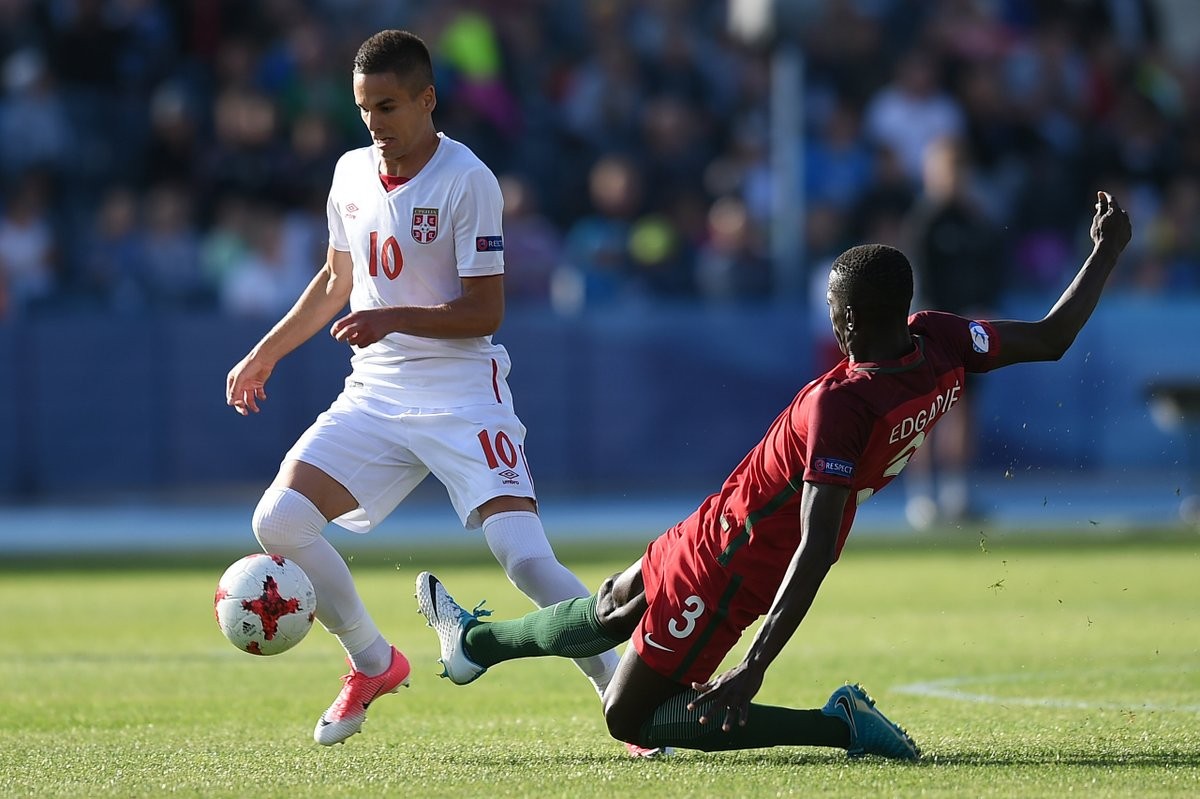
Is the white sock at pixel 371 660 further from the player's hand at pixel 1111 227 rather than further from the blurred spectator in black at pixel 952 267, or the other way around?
the blurred spectator in black at pixel 952 267

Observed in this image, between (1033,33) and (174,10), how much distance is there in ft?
31.7

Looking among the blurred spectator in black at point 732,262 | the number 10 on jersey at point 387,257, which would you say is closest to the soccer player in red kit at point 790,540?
the number 10 on jersey at point 387,257

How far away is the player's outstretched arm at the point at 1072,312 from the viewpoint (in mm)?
5605

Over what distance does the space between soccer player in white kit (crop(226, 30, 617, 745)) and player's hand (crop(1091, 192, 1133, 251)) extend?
1.91m

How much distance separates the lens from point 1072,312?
5715mm

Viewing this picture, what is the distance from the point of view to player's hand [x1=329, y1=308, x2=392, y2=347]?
5.77 m

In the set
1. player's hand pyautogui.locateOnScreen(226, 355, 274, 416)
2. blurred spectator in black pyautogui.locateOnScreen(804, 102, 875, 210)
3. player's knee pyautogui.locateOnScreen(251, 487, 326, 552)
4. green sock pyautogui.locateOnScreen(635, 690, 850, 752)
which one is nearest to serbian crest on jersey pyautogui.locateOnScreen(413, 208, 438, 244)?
player's hand pyautogui.locateOnScreen(226, 355, 274, 416)

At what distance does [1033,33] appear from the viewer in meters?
21.6

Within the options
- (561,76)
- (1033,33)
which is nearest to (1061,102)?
(1033,33)

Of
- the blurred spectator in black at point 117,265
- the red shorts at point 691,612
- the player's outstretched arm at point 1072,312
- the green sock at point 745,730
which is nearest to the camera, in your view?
the red shorts at point 691,612

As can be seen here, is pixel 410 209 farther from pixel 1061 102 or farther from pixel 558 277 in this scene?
pixel 1061 102

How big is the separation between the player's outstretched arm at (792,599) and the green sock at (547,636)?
70 centimetres

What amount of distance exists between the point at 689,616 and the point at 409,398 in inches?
54.9

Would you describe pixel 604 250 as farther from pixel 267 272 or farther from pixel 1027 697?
pixel 1027 697
